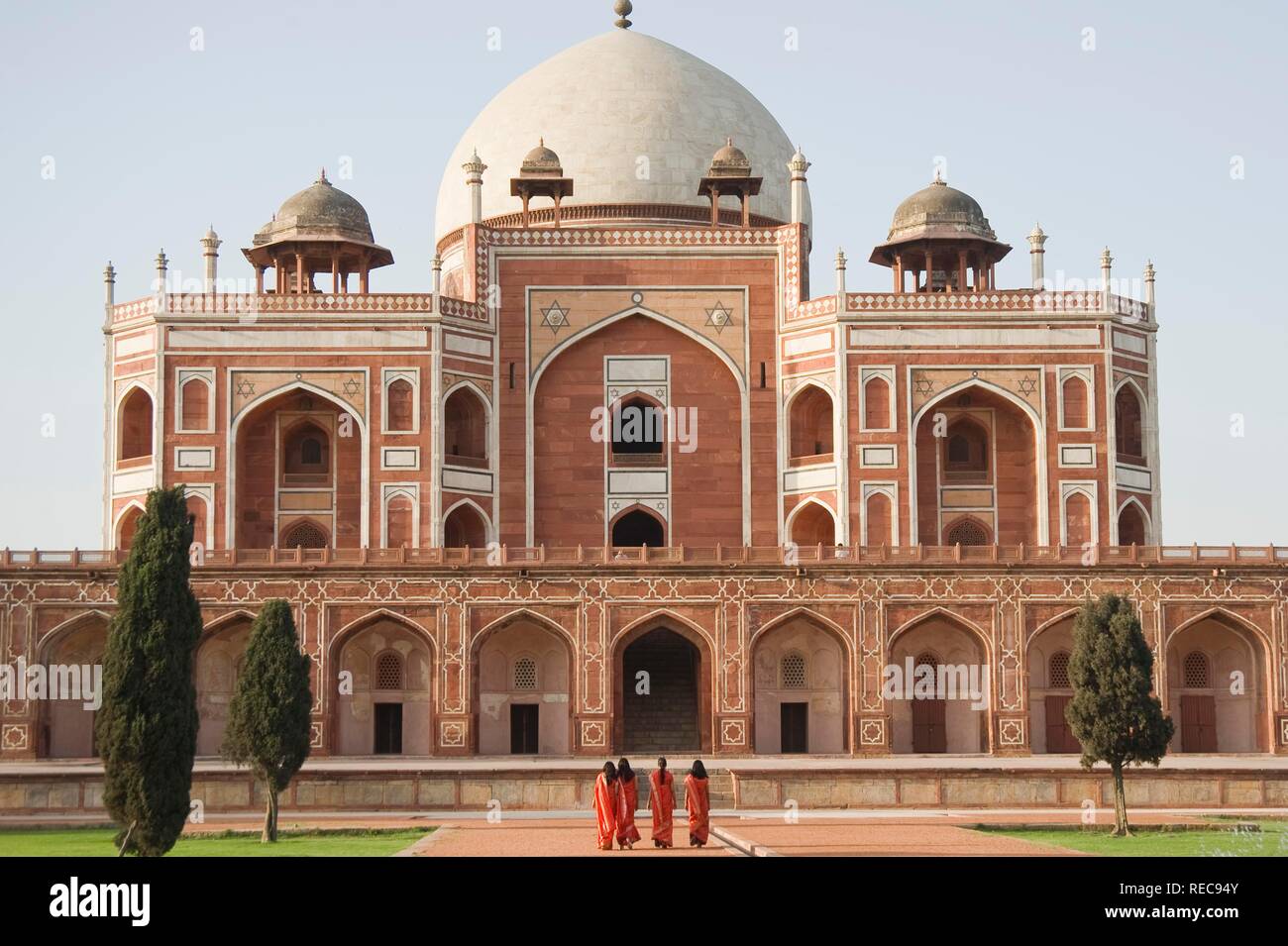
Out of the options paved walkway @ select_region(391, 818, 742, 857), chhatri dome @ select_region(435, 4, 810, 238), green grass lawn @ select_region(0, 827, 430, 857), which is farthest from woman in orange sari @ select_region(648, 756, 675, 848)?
chhatri dome @ select_region(435, 4, 810, 238)

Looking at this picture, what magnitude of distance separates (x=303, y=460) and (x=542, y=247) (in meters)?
5.55

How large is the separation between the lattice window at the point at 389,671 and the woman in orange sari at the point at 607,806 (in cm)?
1264

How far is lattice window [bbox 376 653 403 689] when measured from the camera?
30922 mm

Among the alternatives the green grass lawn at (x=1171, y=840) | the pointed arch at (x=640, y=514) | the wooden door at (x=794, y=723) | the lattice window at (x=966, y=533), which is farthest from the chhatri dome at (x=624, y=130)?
the green grass lawn at (x=1171, y=840)

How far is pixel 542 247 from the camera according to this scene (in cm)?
3591

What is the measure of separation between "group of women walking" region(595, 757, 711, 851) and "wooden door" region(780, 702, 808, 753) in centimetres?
1212

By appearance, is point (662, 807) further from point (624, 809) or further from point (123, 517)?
point (123, 517)

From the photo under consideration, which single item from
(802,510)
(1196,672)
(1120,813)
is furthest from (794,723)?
(1120,813)

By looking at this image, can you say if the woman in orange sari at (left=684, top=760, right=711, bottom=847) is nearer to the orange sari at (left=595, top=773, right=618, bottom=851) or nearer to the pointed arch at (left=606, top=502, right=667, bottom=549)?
the orange sari at (left=595, top=773, right=618, bottom=851)

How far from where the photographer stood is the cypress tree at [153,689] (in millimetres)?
19562

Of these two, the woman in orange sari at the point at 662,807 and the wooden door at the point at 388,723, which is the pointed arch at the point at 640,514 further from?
the woman in orange sari at the point at 662,807

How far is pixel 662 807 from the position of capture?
61.9 feet
